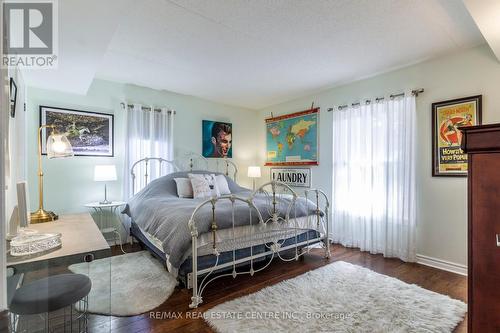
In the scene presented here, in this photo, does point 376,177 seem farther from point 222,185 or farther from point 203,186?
point 203,186

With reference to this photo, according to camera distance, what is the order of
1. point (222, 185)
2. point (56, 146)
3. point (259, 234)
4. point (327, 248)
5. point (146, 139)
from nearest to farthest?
point (56, 146), point (259, 234), point (327, 248), point (146, 139), point (222, 185)

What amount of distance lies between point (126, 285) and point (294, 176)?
3.23 metres

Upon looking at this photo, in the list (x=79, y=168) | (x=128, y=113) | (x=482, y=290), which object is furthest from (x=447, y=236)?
(x=79, y=168)

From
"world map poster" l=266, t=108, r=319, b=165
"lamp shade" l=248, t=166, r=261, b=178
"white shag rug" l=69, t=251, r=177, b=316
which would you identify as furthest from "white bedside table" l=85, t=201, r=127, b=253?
"world map poster" l=266, t=108, r=319, b=165

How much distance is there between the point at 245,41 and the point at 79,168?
2936 mm

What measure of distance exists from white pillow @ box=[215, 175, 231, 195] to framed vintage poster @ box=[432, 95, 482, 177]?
2.90m

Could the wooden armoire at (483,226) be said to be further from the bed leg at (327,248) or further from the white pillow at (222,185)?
the white pillow at (222,185)

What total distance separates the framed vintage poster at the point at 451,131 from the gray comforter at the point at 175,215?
1.61 meters

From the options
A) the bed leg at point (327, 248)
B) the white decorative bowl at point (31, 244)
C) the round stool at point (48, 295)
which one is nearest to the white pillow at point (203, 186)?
the bed leg at point (327, 248)

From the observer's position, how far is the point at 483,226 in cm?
123

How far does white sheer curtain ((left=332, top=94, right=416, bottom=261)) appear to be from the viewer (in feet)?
10.2

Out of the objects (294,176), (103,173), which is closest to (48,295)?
(103,173)

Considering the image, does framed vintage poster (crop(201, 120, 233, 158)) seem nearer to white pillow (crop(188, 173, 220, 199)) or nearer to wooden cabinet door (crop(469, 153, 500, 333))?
white pillow (crop(188, 173, 220, 199))

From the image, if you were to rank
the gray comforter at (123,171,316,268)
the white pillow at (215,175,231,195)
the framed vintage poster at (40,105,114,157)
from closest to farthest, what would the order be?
the gray comforter at (123,171,316,268)
the framed vintage poster at (40,105,114,157)
the white pillow at (215,175,231,195)
